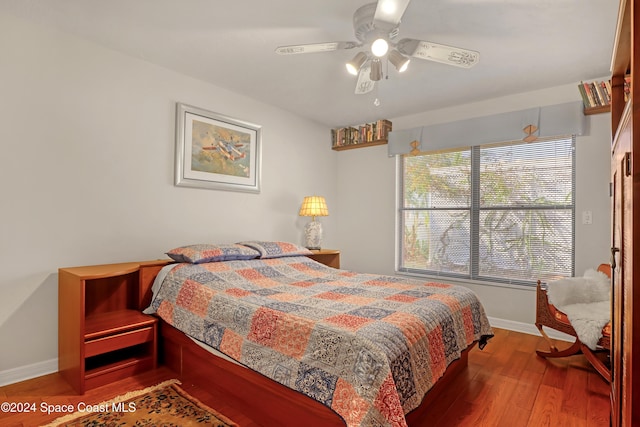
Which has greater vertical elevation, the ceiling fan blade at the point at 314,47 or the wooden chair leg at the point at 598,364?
the ceiling fan blade at the point at 314,47

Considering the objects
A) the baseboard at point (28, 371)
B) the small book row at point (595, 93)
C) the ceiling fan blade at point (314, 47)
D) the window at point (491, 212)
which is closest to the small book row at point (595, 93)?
the small book row at point (595, 93)

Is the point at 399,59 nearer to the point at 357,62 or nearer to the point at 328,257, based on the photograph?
the point at 357,62

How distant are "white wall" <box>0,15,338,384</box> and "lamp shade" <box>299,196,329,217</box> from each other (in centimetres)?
95

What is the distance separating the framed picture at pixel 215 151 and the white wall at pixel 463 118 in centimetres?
157

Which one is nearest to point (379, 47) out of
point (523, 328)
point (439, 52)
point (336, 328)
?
point (439, 52)

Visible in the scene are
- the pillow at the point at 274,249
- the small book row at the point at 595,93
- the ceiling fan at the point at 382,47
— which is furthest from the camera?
the pillow at the point at 274,249

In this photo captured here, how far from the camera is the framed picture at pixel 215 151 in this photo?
3098mm

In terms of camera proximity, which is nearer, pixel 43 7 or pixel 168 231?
pixel 43 7

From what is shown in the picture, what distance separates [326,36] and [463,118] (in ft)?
6.98

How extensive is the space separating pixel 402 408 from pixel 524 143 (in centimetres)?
310

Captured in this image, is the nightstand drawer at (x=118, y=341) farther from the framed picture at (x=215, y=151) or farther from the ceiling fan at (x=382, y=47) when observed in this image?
the ceiling fan at (x=382, y=47)

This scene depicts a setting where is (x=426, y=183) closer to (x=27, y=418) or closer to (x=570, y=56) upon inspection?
(x=570, y=56)

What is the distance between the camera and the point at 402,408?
4.68ft

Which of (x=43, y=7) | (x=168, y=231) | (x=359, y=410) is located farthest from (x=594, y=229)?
(x=43, y=7)
